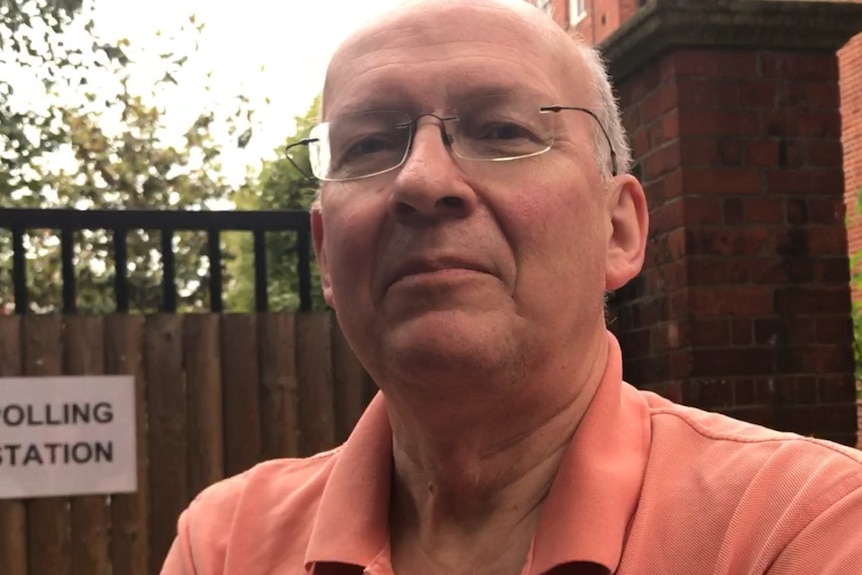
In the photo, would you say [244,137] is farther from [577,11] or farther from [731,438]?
[731,438]

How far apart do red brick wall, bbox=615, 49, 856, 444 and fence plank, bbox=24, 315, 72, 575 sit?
2.12 meters

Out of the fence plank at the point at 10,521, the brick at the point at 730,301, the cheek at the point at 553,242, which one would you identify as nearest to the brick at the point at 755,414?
the brick at the point at 730,301

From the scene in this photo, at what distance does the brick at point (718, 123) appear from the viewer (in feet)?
9.38

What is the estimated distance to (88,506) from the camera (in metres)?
3.59

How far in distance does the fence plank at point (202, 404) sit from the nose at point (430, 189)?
2483 millimetres

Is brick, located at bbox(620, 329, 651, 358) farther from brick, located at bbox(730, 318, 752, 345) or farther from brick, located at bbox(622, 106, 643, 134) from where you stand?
brick, located at bbox(622, 106, 643, 134)

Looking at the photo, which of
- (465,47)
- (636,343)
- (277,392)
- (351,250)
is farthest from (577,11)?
(351,250)

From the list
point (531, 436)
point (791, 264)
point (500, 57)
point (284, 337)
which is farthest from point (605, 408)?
point (284, 337)

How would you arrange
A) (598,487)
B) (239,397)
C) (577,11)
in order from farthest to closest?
1. (577,11)
2. (239,397)
3. (598,487)

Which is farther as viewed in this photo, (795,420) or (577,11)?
(577,11)

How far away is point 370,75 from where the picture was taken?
4.83ft

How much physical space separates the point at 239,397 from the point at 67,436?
623 mm

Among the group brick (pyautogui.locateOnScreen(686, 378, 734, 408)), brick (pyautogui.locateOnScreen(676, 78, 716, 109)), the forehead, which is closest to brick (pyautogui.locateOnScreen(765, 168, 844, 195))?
brick (pyautogui.locateOnScreen(676, 78, 716, 109))

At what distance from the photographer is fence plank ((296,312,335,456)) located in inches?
149
